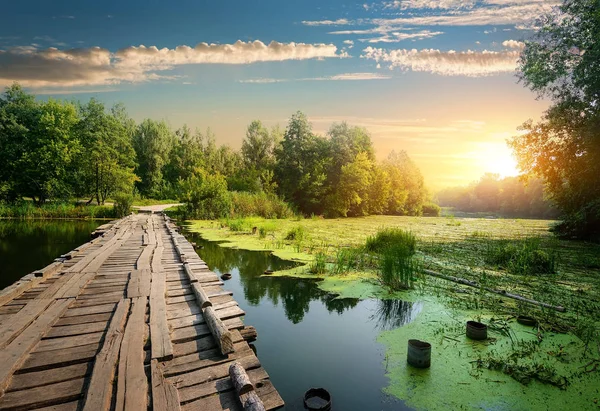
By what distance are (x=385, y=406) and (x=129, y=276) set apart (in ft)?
16.2

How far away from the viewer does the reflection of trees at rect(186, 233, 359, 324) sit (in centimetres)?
663

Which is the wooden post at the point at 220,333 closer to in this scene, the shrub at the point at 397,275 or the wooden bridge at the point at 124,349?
the wooden bridge at the point at 124,349

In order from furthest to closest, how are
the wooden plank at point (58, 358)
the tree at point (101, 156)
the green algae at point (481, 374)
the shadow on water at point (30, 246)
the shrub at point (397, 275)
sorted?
the tree at point (101, 156) < the shadow on water at point (30, 246) < the shrub at point (397, 275) < the green algae at point (481, 374) < the wooden plank at point (58, 358)

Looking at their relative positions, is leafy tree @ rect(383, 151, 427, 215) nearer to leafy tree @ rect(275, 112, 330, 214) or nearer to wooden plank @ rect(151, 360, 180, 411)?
leafy tree @ rect(275, 112, 330, 214)

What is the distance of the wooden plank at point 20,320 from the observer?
3.42 meters

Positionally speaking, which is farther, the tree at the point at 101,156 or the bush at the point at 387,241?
the tree at the point at 101,156

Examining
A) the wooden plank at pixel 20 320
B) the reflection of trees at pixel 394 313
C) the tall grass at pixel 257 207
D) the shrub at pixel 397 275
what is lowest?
the reflection of trees at pixel 394 313

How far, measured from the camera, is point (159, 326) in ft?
12.4

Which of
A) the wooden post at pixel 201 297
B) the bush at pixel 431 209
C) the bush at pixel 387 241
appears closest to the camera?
the wooden post at pixel 201 297

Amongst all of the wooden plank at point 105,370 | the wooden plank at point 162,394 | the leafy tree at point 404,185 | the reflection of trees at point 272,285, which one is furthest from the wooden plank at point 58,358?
the leafy tree at point 404,185

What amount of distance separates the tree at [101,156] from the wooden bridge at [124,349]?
85.7ft

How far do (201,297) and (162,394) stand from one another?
2109mm

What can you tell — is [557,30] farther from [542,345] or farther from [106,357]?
[106,357]

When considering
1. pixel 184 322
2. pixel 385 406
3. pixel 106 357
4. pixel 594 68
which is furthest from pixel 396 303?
pixel 594 68
